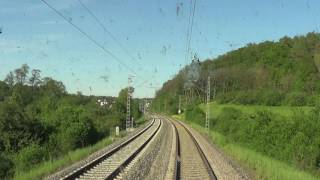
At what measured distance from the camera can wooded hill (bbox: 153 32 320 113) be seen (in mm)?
88250

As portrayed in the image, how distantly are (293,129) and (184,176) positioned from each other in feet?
51.8

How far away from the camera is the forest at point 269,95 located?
32.1 m

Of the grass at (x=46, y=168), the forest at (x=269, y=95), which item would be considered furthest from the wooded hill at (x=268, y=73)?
the grass at (x=46, y=168)

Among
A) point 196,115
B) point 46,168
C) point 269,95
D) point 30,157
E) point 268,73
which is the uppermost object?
point 268,73

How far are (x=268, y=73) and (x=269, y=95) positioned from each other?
14206mm

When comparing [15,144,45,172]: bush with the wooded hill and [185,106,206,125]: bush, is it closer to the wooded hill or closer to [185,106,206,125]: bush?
the wooded hill

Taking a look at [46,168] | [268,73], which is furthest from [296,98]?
[46,168]

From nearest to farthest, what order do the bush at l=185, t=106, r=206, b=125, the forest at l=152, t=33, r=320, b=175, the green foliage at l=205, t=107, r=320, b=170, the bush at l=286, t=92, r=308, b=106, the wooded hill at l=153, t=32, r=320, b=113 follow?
the green foliage at l=205, t=107, r=320, b=170 → the forest at l=152, t=33, r=320, b=175 → the bush at l=286, t=92, r=308, b=106 → the wooded hill at l=153, t=32, r=320, b=113 → the bush at l=185, t=106, r=206, b=125

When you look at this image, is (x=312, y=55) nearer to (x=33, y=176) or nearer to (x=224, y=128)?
(x=224, y=128)

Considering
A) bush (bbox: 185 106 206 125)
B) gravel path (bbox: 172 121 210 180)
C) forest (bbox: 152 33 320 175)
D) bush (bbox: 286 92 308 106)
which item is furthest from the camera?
bush (bbox: 185 106 206 125)

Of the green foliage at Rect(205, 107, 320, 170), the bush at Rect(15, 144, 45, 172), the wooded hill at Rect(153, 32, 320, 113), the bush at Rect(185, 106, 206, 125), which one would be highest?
the wooded hill at Rect(153, 32, 320, 113)

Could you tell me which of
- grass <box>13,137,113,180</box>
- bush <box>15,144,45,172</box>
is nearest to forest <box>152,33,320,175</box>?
grass <box>13,137,113,180</box>

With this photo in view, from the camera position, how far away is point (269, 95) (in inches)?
3900

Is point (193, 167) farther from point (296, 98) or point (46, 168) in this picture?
point (296, 98)
